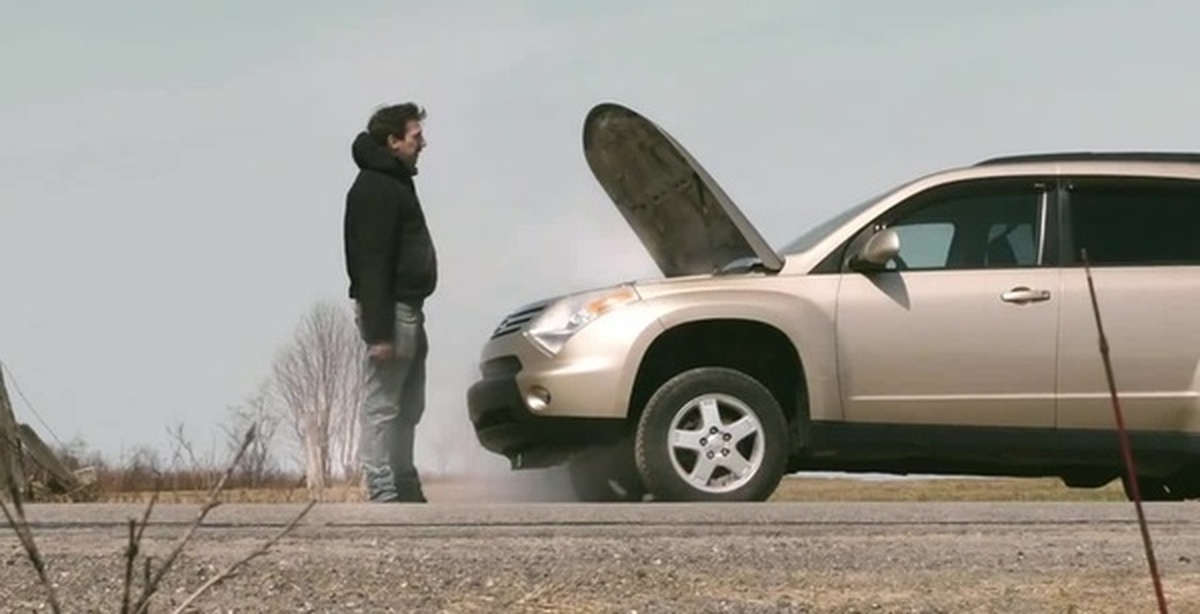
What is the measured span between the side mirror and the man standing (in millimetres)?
1987

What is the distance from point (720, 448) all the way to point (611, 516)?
64.7 inches

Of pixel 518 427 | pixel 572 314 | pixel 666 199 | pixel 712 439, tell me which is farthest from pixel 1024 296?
pixel 518 427

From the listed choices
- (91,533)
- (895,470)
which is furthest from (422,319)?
(91,533)

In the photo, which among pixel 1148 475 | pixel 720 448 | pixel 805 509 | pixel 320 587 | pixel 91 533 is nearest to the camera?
pixel 320 587

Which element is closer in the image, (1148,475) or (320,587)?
(320,587)

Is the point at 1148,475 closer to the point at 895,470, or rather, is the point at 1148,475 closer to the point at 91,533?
the point at 895,470

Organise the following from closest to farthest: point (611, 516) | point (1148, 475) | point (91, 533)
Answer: point (91, 533) → point (611, 516) → point (1148, 475)

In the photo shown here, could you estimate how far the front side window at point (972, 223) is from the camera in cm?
1010

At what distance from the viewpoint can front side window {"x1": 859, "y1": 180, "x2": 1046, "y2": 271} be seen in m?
10.1

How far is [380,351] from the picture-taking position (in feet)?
32.9

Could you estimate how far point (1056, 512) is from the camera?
8.52 metres

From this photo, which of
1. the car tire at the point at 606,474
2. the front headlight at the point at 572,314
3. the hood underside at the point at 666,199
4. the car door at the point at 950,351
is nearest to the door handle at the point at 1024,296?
the car door at the point at 950,351

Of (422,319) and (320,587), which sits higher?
(422,319)

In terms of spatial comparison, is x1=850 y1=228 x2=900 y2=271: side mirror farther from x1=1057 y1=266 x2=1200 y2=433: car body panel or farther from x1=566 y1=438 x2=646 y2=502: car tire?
x1=566 y1=438 x2=646 y2=502: car tire
